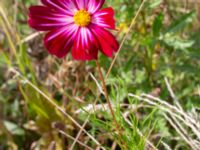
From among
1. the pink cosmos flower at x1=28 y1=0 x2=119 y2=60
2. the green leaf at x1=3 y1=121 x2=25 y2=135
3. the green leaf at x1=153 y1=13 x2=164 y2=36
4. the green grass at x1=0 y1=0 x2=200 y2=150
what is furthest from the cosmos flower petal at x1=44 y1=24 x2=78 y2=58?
the green leaf at x1=3 y1=121 x2=25 y2=135

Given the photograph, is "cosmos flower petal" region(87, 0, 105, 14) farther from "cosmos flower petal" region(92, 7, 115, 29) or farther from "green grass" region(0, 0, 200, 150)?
"green grass" region(0, 0, 200, 150)

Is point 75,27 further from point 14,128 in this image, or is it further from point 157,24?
point 14,128

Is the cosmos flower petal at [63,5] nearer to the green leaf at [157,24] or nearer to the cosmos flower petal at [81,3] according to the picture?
the cosmos flower petal at [81,3]

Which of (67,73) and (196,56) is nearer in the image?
(196,56)

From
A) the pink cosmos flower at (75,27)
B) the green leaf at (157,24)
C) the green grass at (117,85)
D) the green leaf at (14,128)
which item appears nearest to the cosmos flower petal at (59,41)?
the pink cosmos flower at (75,27)

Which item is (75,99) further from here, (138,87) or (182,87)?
(182,87)

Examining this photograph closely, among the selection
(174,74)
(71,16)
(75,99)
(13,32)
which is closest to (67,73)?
(75,99)
